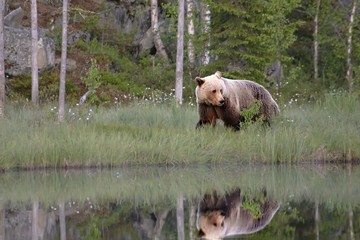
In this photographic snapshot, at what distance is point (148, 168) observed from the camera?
1698 cm

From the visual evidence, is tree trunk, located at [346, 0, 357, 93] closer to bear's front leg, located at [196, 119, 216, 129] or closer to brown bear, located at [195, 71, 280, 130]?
brown bear, located at [195, 71, 280, 130]

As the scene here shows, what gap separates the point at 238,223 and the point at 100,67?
789 inches

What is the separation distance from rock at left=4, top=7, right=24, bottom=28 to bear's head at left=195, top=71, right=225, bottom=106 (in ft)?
→ 44.2

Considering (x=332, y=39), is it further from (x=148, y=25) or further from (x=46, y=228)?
(x=46, y=228)

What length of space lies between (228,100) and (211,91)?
63 centimetres

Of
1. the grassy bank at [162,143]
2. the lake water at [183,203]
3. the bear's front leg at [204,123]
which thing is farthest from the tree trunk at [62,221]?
the bear's front leg at [204,123]

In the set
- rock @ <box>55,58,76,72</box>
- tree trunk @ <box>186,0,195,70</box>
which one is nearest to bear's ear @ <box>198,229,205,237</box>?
tree trunk @ <box>186,0,195,70</box>

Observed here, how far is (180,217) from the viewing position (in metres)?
11.3

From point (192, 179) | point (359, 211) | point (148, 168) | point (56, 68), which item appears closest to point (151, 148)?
point (148, 168)

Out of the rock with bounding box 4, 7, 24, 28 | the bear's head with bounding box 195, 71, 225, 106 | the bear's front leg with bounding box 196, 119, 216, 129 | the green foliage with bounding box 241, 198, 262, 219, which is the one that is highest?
the rock with bounding box 4, 7, 24, 28

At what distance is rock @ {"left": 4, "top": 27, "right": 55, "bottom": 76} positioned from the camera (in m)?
28.5

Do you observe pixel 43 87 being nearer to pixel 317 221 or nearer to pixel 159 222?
pixel 159 222

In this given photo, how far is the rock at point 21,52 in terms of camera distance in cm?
2850

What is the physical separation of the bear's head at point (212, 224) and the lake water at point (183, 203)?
0.04ft
